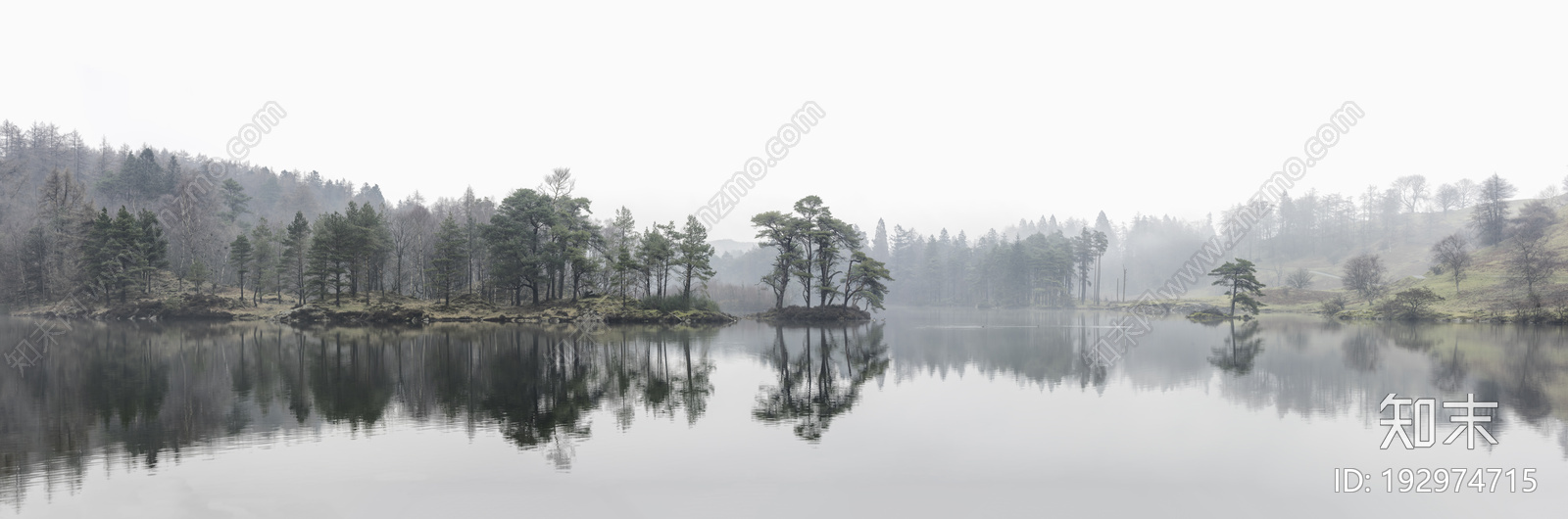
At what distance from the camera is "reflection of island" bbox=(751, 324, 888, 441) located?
1284 cm

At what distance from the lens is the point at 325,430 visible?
36.9 feet

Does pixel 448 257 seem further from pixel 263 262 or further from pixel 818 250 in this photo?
pixel 818 250

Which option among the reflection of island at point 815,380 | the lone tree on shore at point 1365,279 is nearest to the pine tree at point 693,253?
the reflection of island at point 815,380

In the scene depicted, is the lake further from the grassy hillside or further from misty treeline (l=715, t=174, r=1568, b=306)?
misty treeline (l=715, t=174, r=1568, b=306)

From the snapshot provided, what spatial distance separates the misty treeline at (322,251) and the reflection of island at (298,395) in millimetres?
25592

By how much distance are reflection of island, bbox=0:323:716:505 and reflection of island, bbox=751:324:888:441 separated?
167 cm

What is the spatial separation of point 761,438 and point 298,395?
11149 mm

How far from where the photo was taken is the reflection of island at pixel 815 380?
42.1 feet

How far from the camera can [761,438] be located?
1092 centimetres

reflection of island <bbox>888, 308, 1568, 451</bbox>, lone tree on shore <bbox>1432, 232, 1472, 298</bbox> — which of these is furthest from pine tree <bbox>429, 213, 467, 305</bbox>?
lone tree on shore <bbox>1432, 232, 1472, 298</bbox>

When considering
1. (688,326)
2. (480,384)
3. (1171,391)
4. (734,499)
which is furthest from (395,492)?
(688,326)

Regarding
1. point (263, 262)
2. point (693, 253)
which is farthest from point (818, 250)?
point (263, 262)

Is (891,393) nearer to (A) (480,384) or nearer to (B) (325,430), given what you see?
(A) (480,384)

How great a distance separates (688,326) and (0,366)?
3234 centimetres
